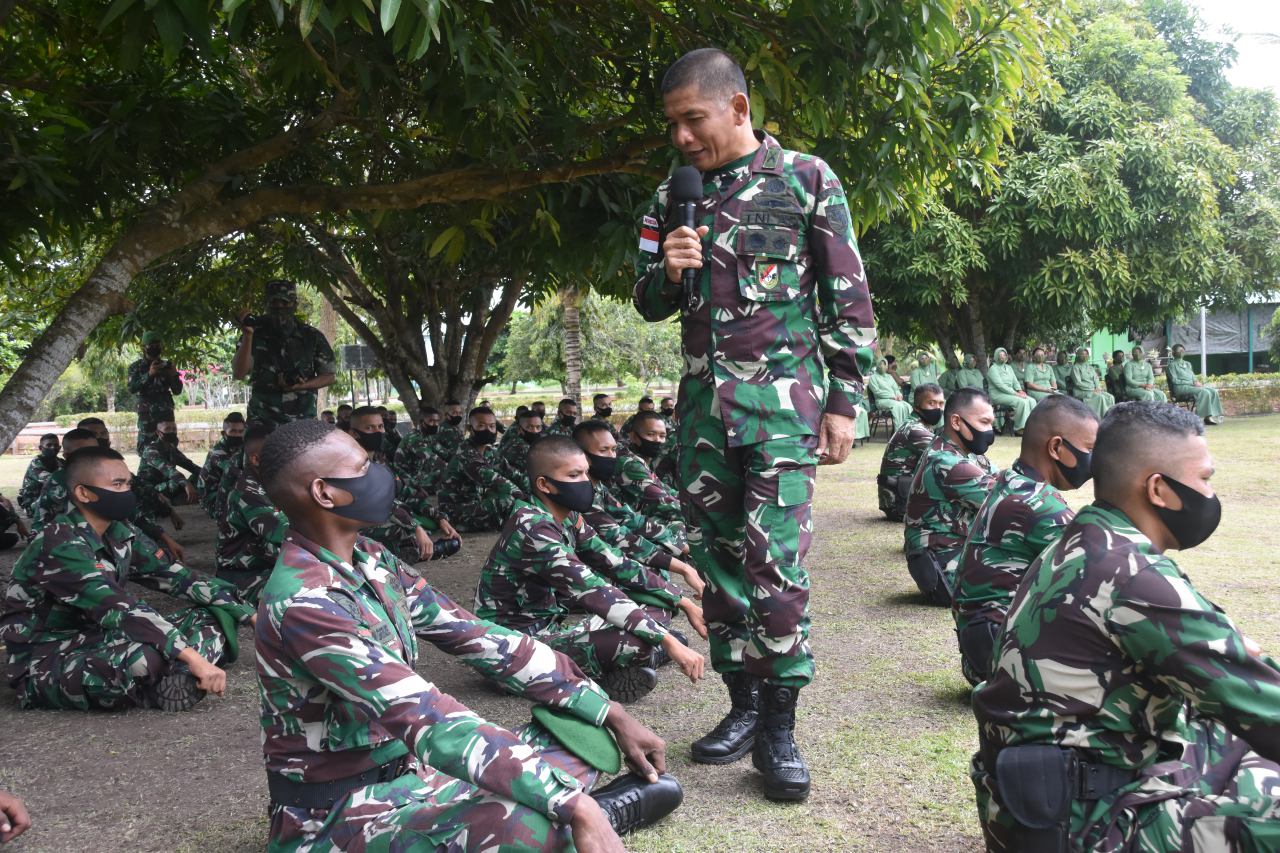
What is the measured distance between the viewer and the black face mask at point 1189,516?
221cm

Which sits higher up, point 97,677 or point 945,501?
point 945,501

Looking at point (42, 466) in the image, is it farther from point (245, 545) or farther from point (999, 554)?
point (999, 554)

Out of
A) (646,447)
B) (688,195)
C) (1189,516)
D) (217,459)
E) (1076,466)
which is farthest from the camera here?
(217,459)

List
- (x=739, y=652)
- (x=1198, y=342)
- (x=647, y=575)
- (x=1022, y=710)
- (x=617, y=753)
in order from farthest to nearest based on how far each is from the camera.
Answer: (x=1198, y=342) → (x=647, y=575) → (x=739, y=652) → (x=617, y=753) → (x=1022, y=710)

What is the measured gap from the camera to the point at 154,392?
12.2 metres

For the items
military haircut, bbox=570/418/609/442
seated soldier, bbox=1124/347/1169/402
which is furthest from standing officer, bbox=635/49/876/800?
seated soldier, bbox=1124/347/1169/402

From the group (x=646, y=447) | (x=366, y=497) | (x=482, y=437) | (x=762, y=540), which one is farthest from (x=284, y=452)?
(x=482, y=437)

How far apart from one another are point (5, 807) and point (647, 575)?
2.75m

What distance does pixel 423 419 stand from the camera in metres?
10.4

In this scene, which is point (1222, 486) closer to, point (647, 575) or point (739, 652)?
point (647, 575)

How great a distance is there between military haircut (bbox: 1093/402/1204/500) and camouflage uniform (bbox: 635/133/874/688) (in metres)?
0.99

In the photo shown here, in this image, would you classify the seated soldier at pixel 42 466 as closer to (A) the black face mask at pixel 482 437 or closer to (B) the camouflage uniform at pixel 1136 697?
(A) the black face mask at pixel 482 437

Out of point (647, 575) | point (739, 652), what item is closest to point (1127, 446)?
point (739, 652)

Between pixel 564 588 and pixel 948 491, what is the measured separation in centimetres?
225
